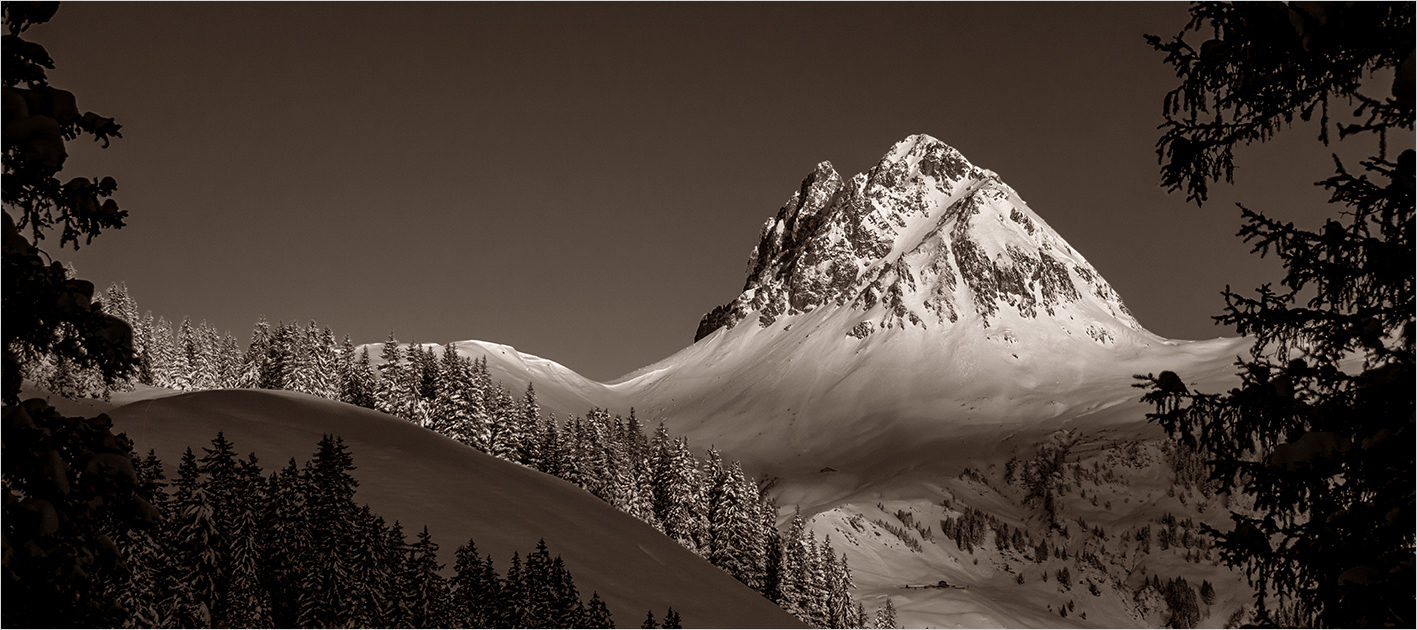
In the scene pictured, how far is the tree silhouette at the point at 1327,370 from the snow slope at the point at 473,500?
4644cm

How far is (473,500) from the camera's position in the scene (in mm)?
65500

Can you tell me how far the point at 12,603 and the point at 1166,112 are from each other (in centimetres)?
813

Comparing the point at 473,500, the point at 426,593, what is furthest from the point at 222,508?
the point at 473,500

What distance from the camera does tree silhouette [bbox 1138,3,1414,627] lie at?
21.8ft

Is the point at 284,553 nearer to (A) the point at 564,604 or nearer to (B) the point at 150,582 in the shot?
(B) the point at 150,582

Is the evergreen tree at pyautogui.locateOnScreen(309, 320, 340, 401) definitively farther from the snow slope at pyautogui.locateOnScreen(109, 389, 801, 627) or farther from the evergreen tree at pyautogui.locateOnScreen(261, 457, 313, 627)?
the evergreen tree at pyautogui.locateOnScreen(261, 457, 313, 627)

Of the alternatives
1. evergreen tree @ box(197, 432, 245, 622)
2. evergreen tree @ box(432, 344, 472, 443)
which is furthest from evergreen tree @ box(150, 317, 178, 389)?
evergreen tree @ box(197, 432, 245, 622)

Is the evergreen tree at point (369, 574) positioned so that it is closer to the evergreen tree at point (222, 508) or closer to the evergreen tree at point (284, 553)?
the evergreen tree at point (284, 553)

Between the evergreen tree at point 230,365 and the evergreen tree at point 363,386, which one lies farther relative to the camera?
the evergreen tree at point 230,365

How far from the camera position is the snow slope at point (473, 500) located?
58.6 metres

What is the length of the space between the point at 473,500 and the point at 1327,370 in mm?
61830

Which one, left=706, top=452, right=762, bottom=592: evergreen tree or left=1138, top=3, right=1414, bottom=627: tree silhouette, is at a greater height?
left=706, top=452, right=762, bottom=592: evergreen tree

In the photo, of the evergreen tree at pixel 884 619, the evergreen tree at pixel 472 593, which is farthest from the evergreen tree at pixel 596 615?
the evergreen tree at pixel 884 619

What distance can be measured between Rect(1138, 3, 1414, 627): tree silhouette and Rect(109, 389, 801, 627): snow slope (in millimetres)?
46440
